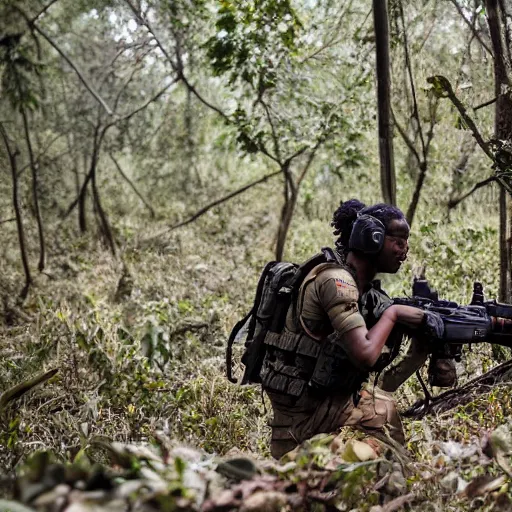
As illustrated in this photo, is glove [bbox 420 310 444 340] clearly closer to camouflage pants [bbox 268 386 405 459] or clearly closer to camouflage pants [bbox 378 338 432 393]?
camouflage pants [bbox 378 338 432 393]

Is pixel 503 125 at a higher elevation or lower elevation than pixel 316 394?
higher

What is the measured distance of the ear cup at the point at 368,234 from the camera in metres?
2.66

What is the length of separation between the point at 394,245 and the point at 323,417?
813 mm

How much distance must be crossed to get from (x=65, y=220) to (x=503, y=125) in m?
9.79

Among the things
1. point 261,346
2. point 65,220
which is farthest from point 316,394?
point 65,220

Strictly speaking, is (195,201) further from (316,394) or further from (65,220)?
(316,394)

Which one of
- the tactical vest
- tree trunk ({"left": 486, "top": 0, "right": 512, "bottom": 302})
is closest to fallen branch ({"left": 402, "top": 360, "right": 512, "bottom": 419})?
the tactical vest

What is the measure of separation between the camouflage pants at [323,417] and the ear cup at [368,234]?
624 mm

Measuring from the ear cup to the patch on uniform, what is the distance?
20 centimetres

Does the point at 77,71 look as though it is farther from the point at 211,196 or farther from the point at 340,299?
the point at 340,299

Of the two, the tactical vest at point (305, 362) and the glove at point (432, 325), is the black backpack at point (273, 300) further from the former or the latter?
the glove at point (432, 325)

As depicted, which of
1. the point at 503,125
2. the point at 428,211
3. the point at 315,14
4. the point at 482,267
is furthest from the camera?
the point at 428,211

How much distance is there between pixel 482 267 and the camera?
6.88 metres

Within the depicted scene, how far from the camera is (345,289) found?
2541 mm
